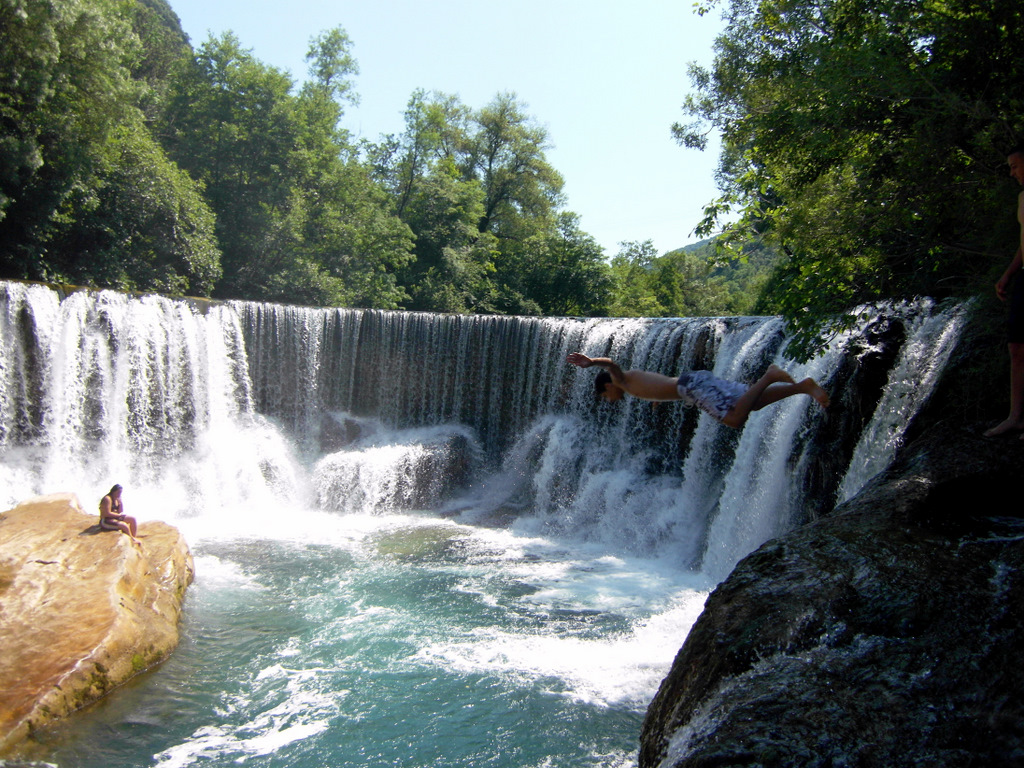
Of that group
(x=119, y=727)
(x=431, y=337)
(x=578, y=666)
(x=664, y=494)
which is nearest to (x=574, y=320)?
(x=431, y=337)

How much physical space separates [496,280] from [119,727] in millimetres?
25049

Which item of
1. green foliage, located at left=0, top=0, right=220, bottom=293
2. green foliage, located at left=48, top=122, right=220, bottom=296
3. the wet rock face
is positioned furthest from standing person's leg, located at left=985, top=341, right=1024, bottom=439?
green foliage, located at left=48, top=122, right=220, bottom=296

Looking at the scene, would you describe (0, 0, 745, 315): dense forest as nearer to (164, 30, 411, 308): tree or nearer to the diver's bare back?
(164, 30, 411, 308): tree

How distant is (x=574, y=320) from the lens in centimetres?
1538

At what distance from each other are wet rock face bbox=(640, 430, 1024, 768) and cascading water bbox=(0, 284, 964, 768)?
255cm

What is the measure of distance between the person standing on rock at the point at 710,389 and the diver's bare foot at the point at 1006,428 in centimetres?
93

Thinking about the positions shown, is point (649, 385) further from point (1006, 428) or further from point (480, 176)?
point (480, 176)

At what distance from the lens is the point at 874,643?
3.01 m

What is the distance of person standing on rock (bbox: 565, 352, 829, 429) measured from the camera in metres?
4.67

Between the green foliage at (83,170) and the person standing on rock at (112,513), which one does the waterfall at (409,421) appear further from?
the person standing on rock at (112,513)

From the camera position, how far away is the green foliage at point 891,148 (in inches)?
219

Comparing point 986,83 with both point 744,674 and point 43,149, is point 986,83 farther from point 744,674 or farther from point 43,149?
point 43,149

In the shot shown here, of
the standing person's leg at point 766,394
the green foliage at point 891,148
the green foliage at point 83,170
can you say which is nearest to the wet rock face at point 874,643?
the standing person's leg at point 766,394

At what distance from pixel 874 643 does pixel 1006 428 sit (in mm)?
2101
